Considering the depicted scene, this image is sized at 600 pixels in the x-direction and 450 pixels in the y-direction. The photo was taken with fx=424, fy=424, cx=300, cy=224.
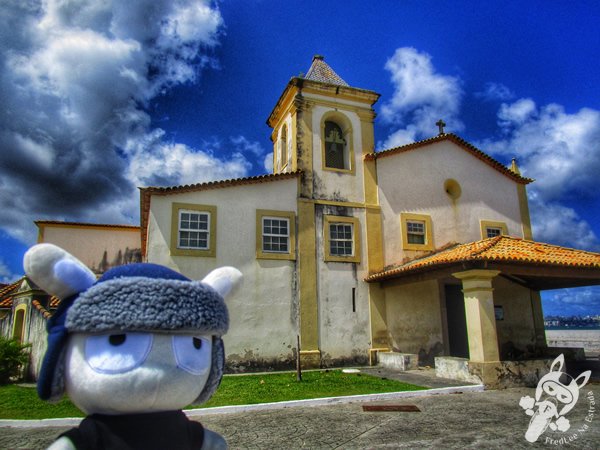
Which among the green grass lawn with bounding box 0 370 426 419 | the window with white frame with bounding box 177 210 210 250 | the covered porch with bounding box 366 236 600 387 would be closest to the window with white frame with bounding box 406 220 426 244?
the covered porch with bounding box 366 236 600 387

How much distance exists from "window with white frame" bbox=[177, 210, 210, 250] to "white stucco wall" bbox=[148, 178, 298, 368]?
336 millimetres

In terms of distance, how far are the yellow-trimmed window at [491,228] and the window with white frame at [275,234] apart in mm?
7921

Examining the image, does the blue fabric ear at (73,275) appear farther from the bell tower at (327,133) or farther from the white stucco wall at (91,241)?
the white stucco wall at (91,241)

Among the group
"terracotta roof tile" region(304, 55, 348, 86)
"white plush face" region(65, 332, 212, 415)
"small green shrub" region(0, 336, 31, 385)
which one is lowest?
"small green shrub" region(0, 336, 31, 385)

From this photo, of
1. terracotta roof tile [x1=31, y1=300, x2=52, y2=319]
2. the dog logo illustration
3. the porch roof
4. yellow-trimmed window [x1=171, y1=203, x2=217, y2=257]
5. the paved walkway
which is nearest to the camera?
the paved walkway

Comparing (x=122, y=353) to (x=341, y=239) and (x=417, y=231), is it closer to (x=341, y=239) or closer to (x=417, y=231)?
(x=341, y=239)

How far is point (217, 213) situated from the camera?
13.2 metres

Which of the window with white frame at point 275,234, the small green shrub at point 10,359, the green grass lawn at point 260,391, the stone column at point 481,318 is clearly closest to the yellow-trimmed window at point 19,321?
the small green shrub at point 10,359

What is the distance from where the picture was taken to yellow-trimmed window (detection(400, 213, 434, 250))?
15.3 m

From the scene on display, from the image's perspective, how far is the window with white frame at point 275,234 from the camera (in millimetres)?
13625

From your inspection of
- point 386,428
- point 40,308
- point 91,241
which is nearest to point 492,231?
point 386,428

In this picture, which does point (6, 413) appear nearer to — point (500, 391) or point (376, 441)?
point (376, 441)

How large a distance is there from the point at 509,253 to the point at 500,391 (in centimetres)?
330

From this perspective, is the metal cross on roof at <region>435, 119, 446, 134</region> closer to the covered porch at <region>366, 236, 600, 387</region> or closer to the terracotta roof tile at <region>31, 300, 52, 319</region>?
the covered porch at <region>366, 236, 600, 387</region>
